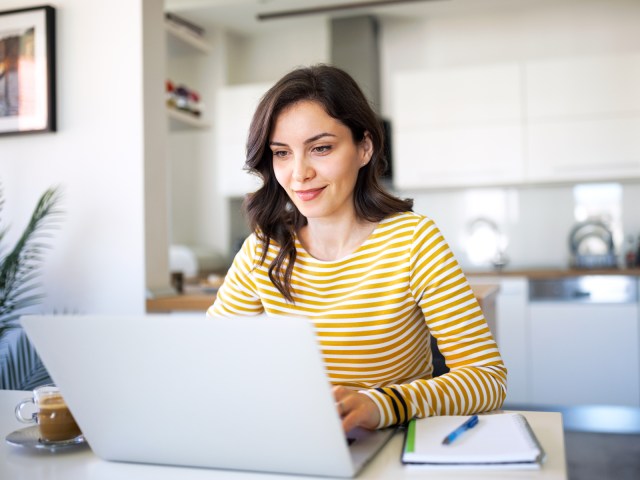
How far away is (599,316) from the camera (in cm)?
398

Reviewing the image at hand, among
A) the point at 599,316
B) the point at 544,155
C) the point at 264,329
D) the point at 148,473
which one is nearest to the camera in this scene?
the point at 264,329

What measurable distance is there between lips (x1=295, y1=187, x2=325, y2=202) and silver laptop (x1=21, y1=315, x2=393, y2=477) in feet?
1.99

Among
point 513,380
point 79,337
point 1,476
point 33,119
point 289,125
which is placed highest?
point 33,119

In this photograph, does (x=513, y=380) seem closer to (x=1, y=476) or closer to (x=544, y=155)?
(x=544, y=155)

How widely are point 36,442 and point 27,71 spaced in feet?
6.82

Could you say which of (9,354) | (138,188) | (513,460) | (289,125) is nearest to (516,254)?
(138,188)

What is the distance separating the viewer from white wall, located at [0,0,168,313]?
8.35 feet

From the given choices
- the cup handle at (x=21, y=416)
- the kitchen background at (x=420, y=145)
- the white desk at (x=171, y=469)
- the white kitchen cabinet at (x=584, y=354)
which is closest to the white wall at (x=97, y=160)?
the kitchen background at (x=420, y=145)

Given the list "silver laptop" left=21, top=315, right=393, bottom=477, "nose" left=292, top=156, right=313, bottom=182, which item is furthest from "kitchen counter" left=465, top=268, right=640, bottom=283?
"silver laptop" left=21, top=315, right=393, bottom=477

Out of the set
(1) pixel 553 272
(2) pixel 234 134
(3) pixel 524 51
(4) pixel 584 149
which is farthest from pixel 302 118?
(3) pixel 524 51

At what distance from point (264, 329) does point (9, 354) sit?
228 centimetres

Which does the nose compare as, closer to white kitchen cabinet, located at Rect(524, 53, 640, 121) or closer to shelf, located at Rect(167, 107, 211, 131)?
shelf, located at Rect(167, 107, 211, 131)

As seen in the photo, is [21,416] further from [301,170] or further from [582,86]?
[582,86]

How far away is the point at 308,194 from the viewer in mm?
1337
